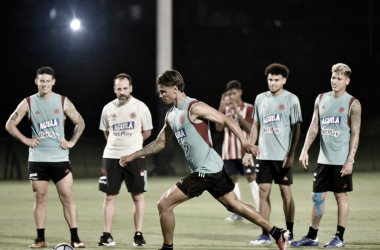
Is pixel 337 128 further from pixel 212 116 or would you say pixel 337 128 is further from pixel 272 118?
pixel 212 116

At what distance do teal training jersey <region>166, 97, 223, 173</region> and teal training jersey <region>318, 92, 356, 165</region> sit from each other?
1533mm

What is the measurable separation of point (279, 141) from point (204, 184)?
157 centimetres

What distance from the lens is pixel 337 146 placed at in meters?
6.88

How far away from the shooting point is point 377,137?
2559 centimetres

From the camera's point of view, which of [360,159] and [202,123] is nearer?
[202,123]

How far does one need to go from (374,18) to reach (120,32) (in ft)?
43.4

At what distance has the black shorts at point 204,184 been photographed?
590 cm

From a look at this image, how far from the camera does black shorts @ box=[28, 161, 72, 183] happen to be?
6.95 m

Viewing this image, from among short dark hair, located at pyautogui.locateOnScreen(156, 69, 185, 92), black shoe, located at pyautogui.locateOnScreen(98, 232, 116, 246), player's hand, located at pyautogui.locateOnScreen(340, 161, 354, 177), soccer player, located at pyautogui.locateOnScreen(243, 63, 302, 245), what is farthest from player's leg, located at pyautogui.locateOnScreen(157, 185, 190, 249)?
player's hand, located at pyautogui.locateOnScreen(340, 161, 354, 177)

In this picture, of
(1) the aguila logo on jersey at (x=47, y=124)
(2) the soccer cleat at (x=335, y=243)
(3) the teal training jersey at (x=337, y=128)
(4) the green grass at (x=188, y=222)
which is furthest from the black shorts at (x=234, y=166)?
(1) the aguila logo on jersey at (x=47, y=124)

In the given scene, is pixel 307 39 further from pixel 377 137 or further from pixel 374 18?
pixel 377 137

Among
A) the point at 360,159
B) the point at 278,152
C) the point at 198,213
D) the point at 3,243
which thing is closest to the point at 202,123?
the point at 278,152

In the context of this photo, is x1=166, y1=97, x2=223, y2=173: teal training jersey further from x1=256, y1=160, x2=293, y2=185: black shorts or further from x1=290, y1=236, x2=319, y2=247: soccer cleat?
x1=290, y1=236, x2=319, y2=247: soccer cleat

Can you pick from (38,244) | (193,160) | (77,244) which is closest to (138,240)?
(77,244)
